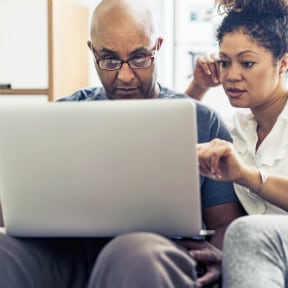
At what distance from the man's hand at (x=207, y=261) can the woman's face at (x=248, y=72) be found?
0.41 meters

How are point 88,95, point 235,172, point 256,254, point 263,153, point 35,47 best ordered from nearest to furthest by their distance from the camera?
1. point 256,254
2. point 235,172
3. point 263,153
4. point 88,95
5. point 35,47

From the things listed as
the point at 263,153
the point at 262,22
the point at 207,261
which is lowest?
the point at 207,261

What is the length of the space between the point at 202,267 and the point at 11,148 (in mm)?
382

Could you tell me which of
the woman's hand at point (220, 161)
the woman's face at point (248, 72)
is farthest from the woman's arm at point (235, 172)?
the woman's face at point (248, 72)

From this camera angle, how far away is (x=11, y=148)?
2.91ft

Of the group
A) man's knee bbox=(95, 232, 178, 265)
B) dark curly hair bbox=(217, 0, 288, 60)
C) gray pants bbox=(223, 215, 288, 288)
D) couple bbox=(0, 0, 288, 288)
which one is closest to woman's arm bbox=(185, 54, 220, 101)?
couple bbox=(0, 0, 288, 288)

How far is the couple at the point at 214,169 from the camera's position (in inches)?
32.2

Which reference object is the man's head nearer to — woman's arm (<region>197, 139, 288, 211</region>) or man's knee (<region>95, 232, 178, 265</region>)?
woman's arm (<region>197, 139, 288, 211</region>)

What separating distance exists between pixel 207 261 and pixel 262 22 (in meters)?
0.58

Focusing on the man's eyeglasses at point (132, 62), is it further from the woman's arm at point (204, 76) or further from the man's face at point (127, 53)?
the woman's arm at point (204, 76)

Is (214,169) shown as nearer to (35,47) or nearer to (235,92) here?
(235,92)

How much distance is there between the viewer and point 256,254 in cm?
90

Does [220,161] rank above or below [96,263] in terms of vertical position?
above

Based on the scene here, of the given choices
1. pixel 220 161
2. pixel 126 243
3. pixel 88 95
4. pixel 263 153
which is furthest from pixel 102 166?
pixel 88 95
